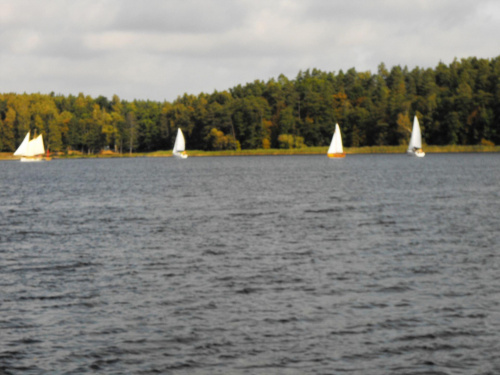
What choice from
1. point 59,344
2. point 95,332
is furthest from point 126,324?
point 59,344

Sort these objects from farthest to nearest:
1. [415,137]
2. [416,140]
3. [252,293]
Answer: [416,140]
[415,137]
[252,293]

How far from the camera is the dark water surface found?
55.0ft

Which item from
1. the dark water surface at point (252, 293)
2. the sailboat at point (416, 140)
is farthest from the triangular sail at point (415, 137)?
the dark water surface at point (252, 293)

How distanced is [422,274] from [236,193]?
4407 cm

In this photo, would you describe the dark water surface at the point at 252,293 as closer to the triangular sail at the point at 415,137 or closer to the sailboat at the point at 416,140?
the sailboat at the point at 416,140

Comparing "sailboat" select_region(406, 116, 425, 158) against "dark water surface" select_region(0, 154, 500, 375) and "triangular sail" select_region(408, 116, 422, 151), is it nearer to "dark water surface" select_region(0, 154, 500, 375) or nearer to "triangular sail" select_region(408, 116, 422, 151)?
"triangular sail" select_region(408, 116, 422, 151)

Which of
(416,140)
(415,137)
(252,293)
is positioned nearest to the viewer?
(252,293)

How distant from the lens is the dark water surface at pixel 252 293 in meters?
16.8

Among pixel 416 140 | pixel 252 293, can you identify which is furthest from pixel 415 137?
pixel 252 293

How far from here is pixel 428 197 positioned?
61.7 metres

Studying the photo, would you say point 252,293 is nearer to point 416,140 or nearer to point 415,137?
point 415,137

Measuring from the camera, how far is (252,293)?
76.7 ft

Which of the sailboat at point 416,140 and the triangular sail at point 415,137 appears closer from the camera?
the sailboat at point 416,140

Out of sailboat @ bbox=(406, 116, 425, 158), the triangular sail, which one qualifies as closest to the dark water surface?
sailboat @ bbox=(406, 116, 425, 158)
